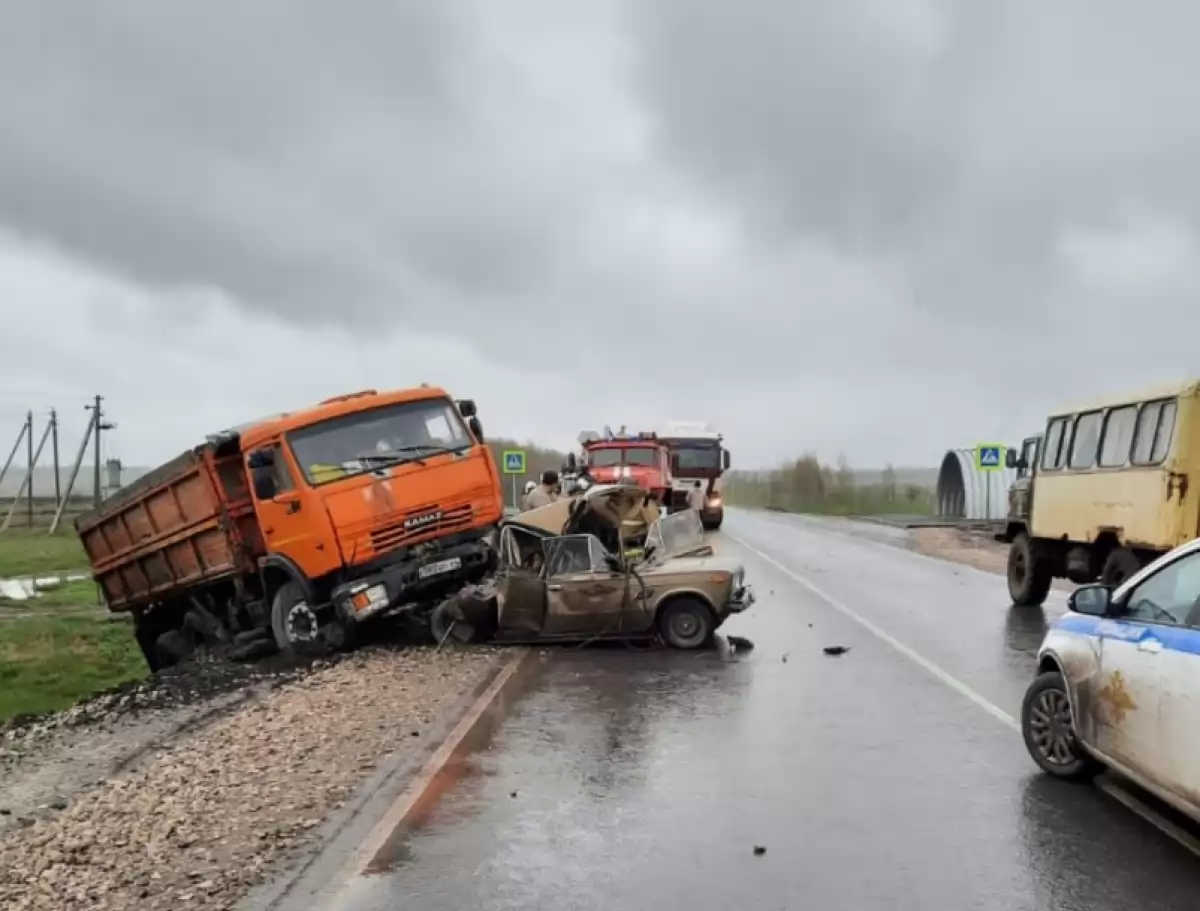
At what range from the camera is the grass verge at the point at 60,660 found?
16078 mm

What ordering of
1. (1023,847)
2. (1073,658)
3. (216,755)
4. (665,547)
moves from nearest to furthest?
1. (1023,847)
2. (1073,658)
3. (216,755)
4. (665,547)

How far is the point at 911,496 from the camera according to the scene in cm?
6103

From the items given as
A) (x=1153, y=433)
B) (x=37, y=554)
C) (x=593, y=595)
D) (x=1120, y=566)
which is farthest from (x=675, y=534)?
(x=37, y=554)

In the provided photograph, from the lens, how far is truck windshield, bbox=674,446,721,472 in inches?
1469

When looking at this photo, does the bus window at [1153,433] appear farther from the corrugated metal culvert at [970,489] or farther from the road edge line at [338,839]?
the corrugated metal culvert at [970,489]

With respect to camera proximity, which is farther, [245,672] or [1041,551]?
[1041,551]

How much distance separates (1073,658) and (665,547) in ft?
22.6

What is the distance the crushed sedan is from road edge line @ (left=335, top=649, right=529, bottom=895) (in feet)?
6.46

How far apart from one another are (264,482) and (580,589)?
389 cm

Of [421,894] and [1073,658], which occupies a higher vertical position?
[1073,658]

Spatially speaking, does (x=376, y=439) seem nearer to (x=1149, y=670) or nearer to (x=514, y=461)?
(x=1149, y=670)

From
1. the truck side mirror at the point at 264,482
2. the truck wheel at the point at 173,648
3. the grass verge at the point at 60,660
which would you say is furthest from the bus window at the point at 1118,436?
the grass verge at the point at 60,660

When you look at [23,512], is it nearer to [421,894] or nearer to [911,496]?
[911,496]

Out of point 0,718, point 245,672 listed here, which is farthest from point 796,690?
point 0,718
